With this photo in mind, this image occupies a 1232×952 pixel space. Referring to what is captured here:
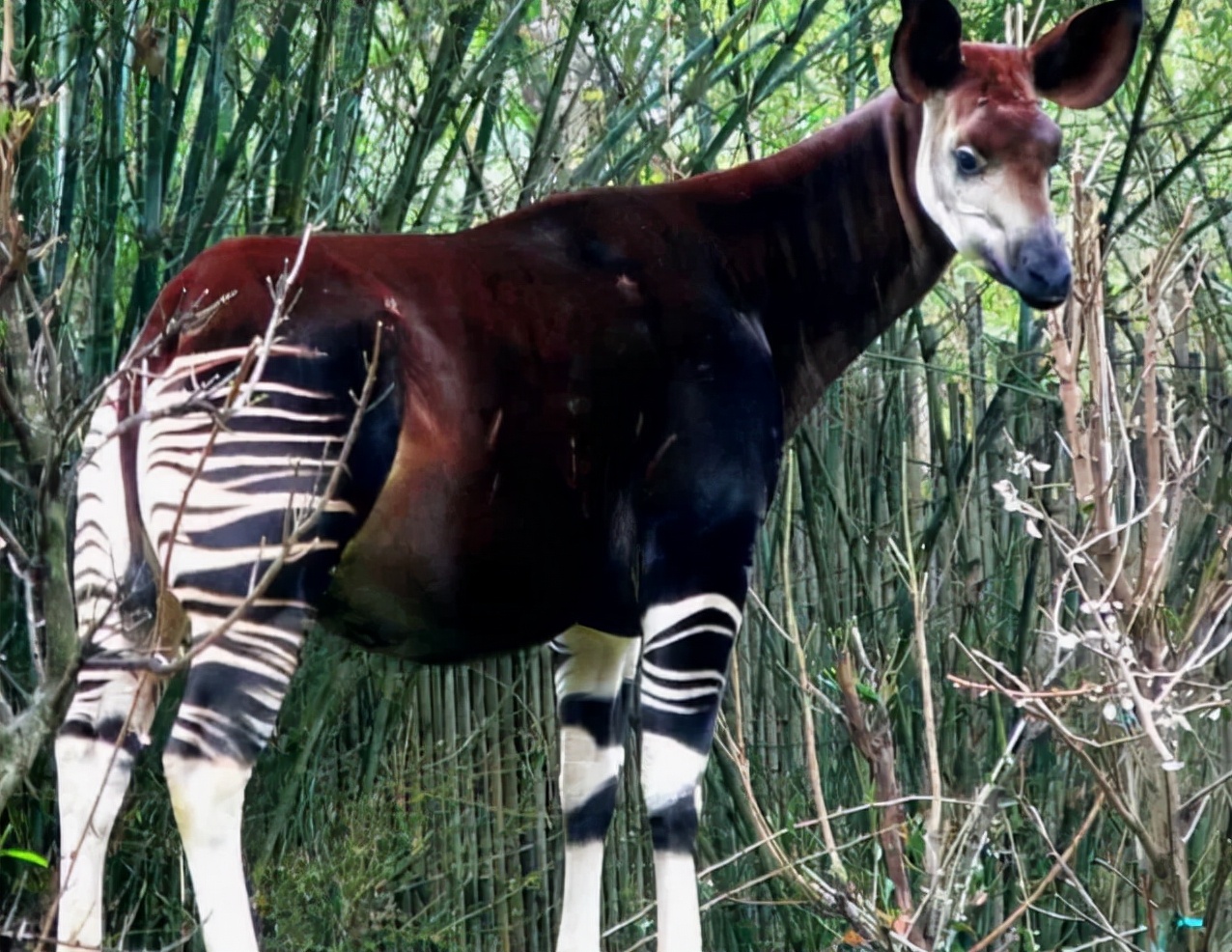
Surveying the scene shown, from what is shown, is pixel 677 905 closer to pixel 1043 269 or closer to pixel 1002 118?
pixel 1043 269

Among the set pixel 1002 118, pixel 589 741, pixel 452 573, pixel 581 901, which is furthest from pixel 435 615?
pixel 1002 118

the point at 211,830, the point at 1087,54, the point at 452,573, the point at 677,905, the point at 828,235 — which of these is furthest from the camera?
the point at 828,235

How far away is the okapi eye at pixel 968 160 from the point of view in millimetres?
2682

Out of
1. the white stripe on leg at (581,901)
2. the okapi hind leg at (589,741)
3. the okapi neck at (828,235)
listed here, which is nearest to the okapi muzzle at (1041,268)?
the okapi neck at (828,235)

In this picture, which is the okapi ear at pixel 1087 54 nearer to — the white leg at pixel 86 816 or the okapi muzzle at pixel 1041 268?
the okapi muzzle at pixel 1041 268

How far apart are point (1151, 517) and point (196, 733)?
1338 mm

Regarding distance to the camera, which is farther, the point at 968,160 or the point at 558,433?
the point at 968,160

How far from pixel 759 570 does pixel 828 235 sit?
1.50 meters

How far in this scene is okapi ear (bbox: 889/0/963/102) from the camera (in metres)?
2.66

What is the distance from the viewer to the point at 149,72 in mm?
3010

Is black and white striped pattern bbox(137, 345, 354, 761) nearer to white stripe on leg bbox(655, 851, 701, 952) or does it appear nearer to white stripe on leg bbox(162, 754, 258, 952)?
white stripe on leg bbox(162, 754, 258, 952)

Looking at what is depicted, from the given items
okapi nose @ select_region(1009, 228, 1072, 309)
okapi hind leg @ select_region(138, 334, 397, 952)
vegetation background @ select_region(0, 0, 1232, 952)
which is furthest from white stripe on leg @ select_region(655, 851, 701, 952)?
okapi nose @ select_region(1009, 228, 1072, 309)

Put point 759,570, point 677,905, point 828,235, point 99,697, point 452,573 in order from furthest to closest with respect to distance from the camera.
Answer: point 759,570 → point 828,235 → point 677,905 → point 452,573 → point 99,697

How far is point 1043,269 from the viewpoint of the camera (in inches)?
101
